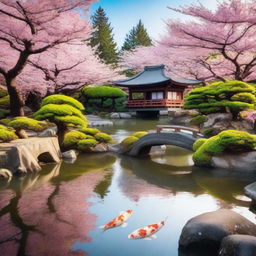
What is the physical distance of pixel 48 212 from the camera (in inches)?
246

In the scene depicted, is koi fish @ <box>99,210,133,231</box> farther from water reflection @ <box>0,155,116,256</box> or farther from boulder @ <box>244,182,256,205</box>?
boulder @ <box>244,182,256,205</box>

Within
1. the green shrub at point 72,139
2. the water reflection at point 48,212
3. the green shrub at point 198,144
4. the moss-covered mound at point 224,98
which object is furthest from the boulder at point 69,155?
the moss-covered mound at point 224,98

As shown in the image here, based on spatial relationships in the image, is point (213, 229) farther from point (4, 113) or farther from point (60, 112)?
point (4, 113)

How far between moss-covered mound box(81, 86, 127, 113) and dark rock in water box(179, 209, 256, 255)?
1225 inches

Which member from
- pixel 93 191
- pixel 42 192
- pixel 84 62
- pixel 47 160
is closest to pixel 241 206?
pixel 93 191

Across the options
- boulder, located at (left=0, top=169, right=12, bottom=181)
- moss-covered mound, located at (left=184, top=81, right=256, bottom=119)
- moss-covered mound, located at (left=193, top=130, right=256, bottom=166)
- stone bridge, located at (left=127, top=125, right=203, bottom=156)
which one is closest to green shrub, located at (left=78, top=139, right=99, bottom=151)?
stone bridge, located at (left=127, top=125, right=203, bottom=156)

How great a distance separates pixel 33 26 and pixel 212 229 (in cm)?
1332

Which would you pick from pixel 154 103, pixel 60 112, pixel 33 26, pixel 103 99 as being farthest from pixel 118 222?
pixel 103 99

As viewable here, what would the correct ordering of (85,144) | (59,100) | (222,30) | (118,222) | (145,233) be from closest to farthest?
(145,233), (118,222), (59,100), (85,144), (222,30)

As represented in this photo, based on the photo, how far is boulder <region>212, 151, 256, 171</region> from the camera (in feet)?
32.2

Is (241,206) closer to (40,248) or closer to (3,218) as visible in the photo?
(40,248)

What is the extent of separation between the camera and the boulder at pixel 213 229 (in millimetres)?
4512

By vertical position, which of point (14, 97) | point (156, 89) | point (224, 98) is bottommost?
point (224, 98)

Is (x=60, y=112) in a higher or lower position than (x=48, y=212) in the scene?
higher
